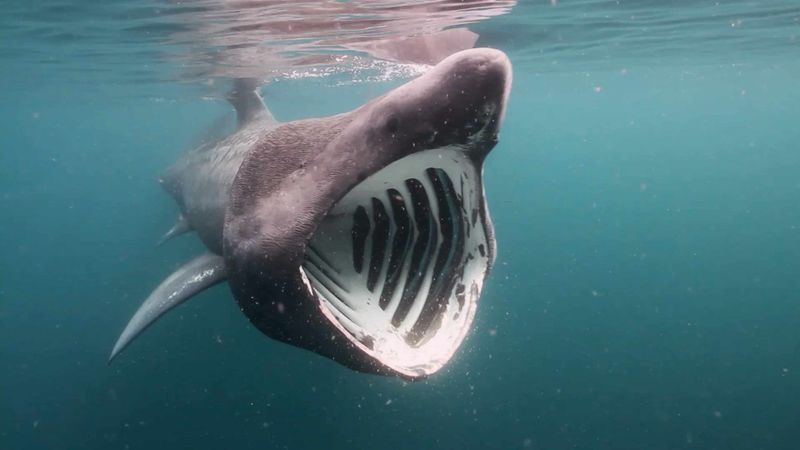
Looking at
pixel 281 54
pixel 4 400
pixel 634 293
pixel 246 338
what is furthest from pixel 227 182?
pixel 634 293

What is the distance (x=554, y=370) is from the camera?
65.1 ft

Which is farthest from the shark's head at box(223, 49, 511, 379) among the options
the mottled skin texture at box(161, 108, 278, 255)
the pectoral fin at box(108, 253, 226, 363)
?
the pectoral fin at box(108, 253, 226, 363)

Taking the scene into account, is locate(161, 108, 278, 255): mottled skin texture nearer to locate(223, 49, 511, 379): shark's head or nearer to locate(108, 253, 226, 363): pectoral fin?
locate(108, 253, 226, 363): pectoral fin


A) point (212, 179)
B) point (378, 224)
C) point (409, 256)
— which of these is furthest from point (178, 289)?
point (409, 256)

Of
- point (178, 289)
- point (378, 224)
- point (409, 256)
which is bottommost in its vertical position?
point (178, 289)

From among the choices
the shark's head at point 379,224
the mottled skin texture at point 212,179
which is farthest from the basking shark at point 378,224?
the mottled skin texture at point 212,179

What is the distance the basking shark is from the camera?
7.62 ft

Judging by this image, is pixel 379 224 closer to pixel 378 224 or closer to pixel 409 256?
pixel 378 224

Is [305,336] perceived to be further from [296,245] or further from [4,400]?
[4,400]

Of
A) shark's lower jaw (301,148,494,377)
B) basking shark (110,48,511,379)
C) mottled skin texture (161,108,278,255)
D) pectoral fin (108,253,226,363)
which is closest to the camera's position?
basking shark (110,48,511,379)

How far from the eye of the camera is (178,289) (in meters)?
6.15

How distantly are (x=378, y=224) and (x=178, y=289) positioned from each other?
12.2 feet

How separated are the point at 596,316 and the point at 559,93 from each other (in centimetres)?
1549

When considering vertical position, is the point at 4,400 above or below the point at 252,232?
below
